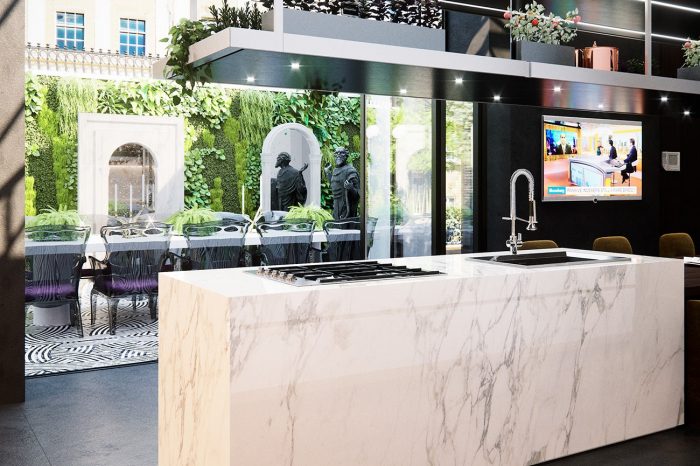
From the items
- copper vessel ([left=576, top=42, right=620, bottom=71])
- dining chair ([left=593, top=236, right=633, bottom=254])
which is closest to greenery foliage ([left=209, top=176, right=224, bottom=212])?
dining chair ([left=593, top=236, right=633, bottom=254])

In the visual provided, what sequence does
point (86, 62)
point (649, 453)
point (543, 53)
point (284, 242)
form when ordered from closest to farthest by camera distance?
1. point (649, 453)
2. point (543, 53)
3. point (284, 242)
4. point (86, 62)

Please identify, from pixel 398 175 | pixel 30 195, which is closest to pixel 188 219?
pixel 398 175

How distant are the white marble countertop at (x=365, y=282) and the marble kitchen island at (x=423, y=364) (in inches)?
0.6

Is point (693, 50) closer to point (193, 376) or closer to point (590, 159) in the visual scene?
point (590, 159)

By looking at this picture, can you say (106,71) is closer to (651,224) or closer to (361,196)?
(361,196)

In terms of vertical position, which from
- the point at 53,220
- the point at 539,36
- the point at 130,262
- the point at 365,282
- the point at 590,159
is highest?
the point at 539,36

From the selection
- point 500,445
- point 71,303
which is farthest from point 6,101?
point 500,445

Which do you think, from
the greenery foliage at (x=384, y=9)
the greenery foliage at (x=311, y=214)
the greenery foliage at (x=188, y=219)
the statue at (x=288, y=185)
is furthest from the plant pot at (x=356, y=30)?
the statue at (x=288, y=185)

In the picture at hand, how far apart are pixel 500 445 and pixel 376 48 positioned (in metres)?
2.02

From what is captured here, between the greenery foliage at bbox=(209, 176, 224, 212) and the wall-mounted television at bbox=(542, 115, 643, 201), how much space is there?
5738 mm

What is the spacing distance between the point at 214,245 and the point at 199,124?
444cm

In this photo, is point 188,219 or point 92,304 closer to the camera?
point 92,304

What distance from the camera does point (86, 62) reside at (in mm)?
12117

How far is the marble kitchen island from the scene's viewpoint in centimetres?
300
